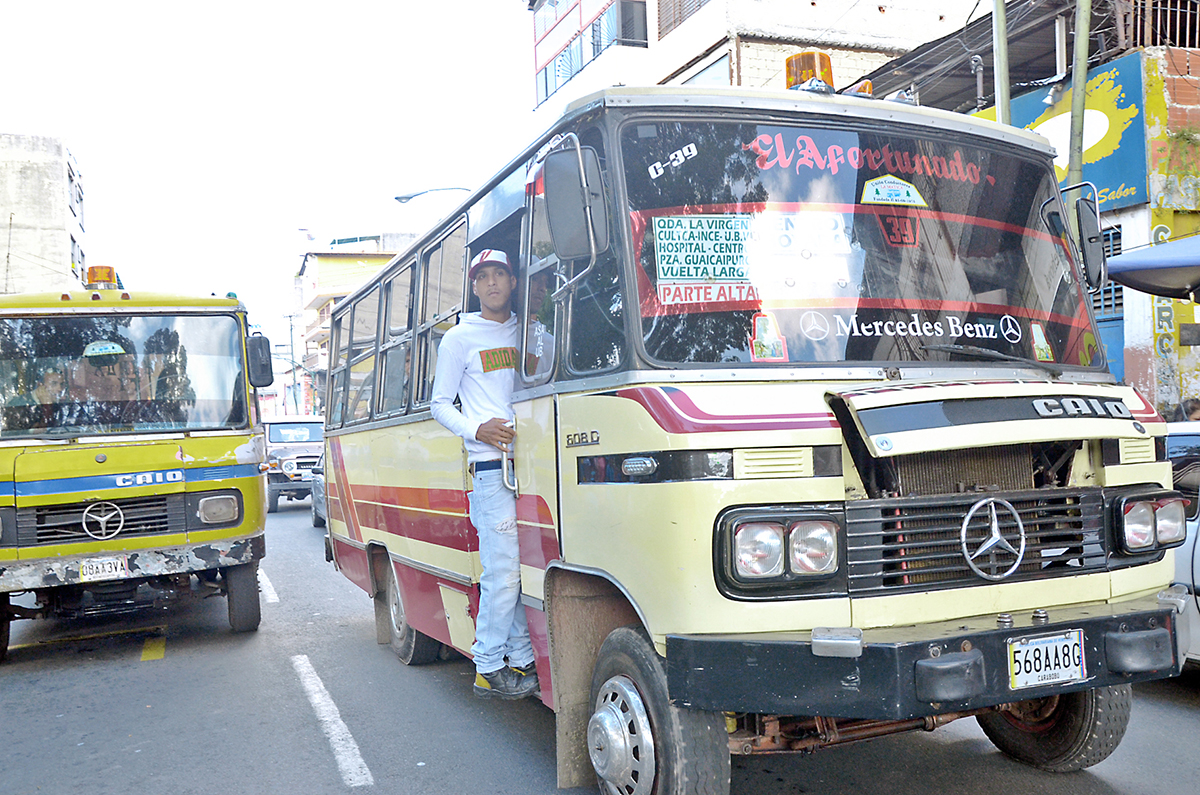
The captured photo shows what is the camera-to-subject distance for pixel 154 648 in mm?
8070

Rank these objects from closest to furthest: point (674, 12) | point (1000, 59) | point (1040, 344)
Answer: point (1040, 344), point (1000, 59), point (674, 12)

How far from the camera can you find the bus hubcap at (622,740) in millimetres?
3438

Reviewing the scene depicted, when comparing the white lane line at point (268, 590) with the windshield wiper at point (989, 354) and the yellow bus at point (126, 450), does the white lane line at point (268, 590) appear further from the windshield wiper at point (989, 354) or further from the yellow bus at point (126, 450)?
the windshield wiper at point (989, 354)

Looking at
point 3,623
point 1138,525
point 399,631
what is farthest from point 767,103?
point 3,623

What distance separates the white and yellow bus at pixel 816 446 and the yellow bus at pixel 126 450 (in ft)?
14.5

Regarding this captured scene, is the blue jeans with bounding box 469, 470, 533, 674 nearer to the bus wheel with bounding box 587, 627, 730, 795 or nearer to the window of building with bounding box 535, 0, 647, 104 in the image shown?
the bus wheel with bounding box 587, 627, 730, 795

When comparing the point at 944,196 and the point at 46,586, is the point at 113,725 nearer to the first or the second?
the point at 46,586

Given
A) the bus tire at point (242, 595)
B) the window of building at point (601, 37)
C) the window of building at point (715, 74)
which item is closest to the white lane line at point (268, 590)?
the bus tire at point (242, 595)

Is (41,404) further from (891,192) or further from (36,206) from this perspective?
(36,206)

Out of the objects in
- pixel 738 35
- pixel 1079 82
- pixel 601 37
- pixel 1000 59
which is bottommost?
pixel 1079 82

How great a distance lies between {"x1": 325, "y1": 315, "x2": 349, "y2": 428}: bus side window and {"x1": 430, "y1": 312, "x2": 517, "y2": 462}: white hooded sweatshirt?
12.9ft

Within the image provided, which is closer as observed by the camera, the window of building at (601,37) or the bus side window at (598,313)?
the bus side window at (598,313)

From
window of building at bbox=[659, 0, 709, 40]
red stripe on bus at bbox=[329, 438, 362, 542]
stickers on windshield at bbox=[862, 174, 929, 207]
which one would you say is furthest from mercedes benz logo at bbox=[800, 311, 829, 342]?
window of building at bbox=[659, 0, 709, 40]

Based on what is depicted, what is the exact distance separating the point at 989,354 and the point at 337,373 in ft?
21.1
